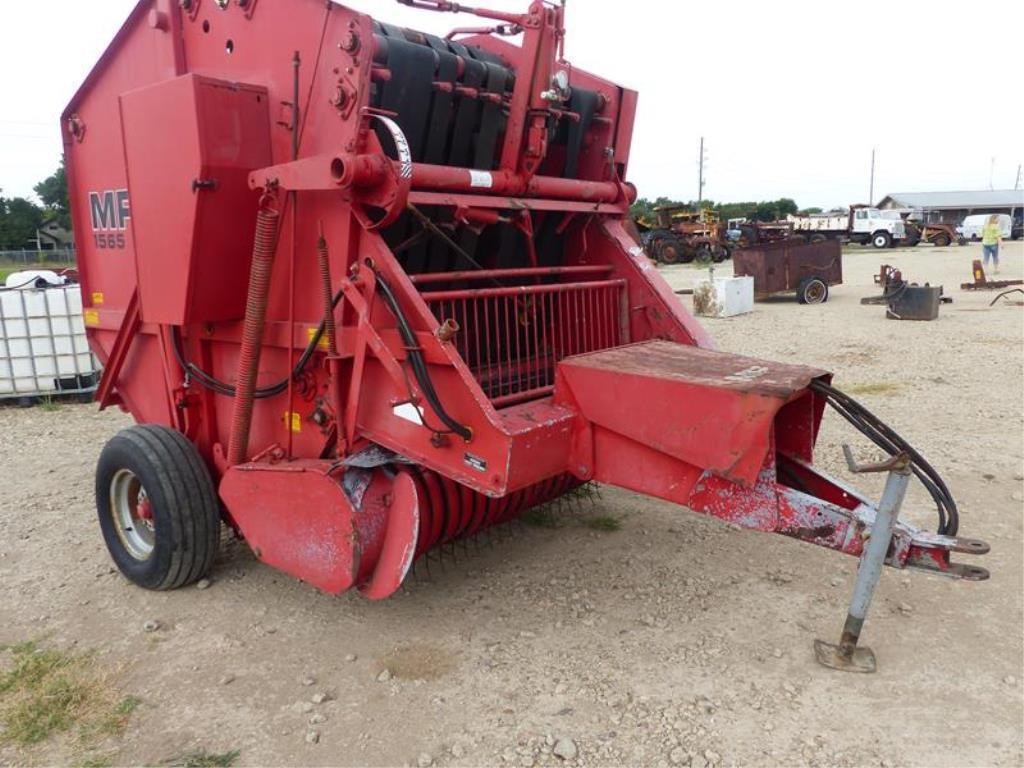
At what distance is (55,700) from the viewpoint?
2816 millimetres

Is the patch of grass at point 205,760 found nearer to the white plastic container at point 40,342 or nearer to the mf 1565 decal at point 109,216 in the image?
the mf 1565 decal at point 109,216

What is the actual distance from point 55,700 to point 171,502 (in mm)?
910

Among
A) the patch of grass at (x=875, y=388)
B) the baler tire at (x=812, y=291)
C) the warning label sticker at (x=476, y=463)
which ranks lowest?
the patch of grass at (x=875, y=388)

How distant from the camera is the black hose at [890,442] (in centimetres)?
260

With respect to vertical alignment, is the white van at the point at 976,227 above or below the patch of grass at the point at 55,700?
above

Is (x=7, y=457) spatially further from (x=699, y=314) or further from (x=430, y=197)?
(x=699, y=314)

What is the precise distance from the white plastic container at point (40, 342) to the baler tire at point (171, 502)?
4.57 m

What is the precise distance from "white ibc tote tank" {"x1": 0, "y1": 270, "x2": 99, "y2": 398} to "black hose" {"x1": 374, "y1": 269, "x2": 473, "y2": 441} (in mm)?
6015

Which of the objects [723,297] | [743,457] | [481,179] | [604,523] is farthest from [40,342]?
[723,297]

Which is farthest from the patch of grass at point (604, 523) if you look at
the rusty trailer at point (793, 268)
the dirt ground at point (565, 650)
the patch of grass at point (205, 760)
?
the rusty trailer at point (793, 268)

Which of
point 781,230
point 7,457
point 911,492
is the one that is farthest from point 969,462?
point 781,230

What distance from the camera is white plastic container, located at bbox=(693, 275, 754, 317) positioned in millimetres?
13508

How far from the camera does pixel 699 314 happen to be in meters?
13.9

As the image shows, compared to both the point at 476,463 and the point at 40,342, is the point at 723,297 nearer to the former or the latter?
the point at 40,342
